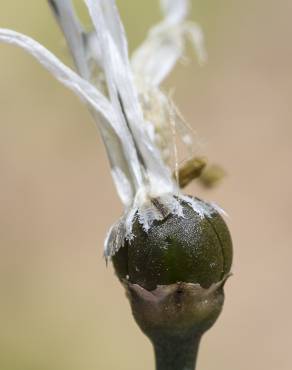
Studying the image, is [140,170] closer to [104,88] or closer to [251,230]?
[104,88]

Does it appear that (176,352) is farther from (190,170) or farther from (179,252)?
(190,170)

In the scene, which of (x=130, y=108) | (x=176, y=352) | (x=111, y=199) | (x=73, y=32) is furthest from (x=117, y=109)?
(x=111, y=199)

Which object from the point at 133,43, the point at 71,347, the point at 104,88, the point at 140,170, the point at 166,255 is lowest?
the point at 166,255

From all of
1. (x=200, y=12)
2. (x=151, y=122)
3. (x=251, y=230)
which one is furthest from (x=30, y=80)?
(x=151, y=122)

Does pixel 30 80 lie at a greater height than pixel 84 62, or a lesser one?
greater

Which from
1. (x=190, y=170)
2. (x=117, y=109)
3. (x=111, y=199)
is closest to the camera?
(x=117, y=109)

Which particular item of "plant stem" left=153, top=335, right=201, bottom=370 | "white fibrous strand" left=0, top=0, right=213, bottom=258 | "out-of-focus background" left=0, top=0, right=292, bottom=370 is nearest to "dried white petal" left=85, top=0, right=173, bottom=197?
"white fibrous strand" left=0, top=0, right=213, bottom=258

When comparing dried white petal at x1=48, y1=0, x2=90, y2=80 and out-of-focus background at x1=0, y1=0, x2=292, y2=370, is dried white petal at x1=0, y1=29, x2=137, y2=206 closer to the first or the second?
dried white petal at x1=48, y1=0, x2=90, y2=80
